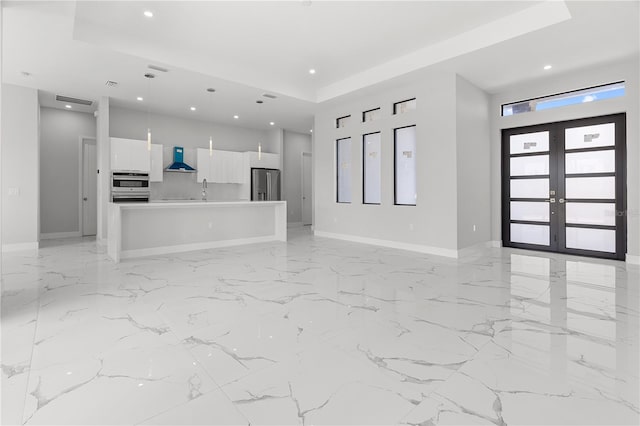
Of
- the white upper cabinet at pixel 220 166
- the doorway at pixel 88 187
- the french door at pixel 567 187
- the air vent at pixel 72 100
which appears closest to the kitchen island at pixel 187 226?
the white upper cabinet at pixel 220 166

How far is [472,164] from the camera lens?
232 inches

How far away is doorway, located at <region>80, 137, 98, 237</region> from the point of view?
8.08 m

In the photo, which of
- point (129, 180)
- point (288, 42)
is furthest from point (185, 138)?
point (288, 42)

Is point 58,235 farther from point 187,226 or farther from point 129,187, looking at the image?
point 187,226

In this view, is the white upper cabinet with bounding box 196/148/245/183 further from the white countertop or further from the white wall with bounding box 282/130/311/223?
the white countertop

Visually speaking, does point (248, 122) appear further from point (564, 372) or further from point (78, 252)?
point (564, 372)

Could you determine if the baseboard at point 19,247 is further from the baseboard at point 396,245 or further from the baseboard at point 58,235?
the baseboard at point 396,245

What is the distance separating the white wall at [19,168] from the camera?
6.02 meters

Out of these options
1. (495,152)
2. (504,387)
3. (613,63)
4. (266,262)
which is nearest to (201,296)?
(266,262)

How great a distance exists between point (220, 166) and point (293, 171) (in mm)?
2416

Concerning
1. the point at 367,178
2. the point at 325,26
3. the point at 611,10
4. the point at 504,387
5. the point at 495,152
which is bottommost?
the point at 504,387

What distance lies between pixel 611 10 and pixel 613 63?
1.87m

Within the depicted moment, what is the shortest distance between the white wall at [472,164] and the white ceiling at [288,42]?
0.34 metres

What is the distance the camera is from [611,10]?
365 centimetres
